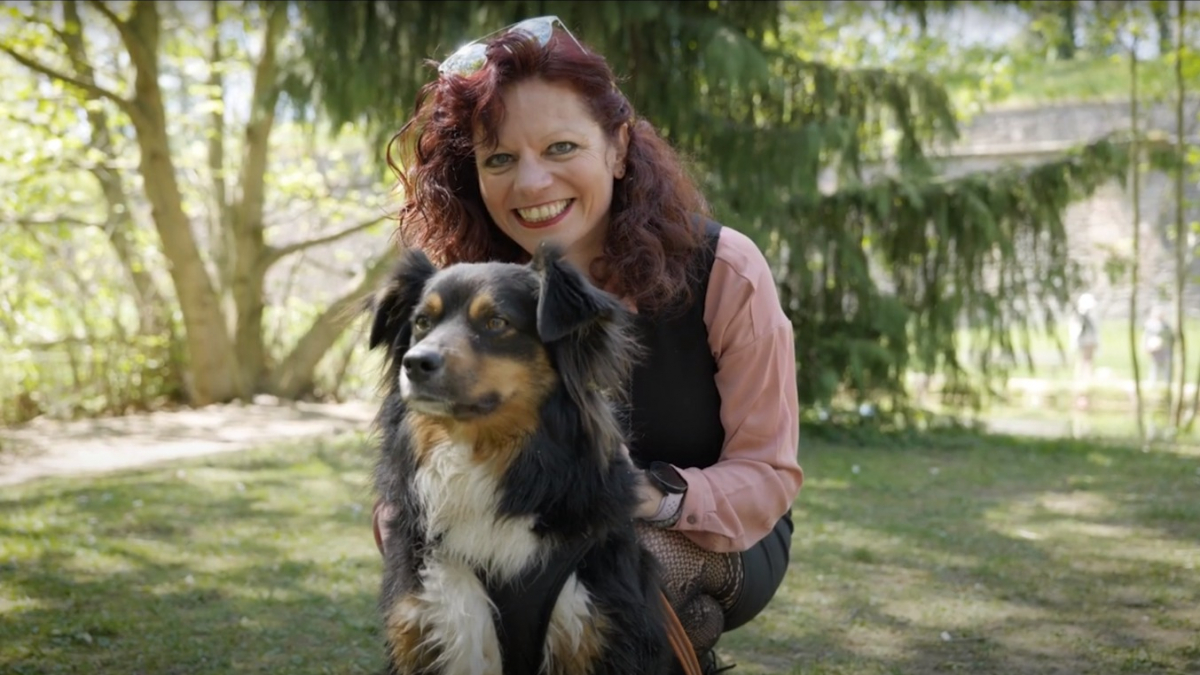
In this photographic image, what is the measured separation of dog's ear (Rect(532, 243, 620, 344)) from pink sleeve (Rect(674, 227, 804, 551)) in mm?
578

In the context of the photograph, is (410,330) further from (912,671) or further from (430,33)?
(430,33)

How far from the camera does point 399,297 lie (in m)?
2.54

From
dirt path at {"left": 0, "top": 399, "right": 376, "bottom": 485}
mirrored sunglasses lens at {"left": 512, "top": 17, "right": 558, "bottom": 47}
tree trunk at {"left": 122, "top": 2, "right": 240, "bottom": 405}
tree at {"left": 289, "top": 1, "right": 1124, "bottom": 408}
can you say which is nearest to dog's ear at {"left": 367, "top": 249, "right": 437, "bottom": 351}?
mirrored sunglasses lens at {"left": 512, "top": 17, "right": 558, "bottom": 47}

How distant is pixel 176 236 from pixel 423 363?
9674mm

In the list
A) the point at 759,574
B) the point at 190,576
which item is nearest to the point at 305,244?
the point at 190,576

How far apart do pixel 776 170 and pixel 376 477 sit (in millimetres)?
5892

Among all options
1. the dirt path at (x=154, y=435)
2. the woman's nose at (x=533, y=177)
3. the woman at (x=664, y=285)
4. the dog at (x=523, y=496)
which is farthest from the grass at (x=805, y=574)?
the woman's nose at (x=533, y=177)

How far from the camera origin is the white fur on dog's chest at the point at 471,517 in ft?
7.82

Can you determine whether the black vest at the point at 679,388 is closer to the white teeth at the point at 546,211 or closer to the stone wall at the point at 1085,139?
the white teeth at the point at 546,211

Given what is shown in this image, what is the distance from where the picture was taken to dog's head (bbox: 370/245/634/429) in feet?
7.40

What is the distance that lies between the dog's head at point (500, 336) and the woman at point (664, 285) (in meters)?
0.34

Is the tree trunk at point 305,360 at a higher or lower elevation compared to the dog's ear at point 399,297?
lower

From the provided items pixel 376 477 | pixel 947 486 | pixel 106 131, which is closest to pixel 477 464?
pixel 376 477

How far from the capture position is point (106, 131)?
11430 mm
